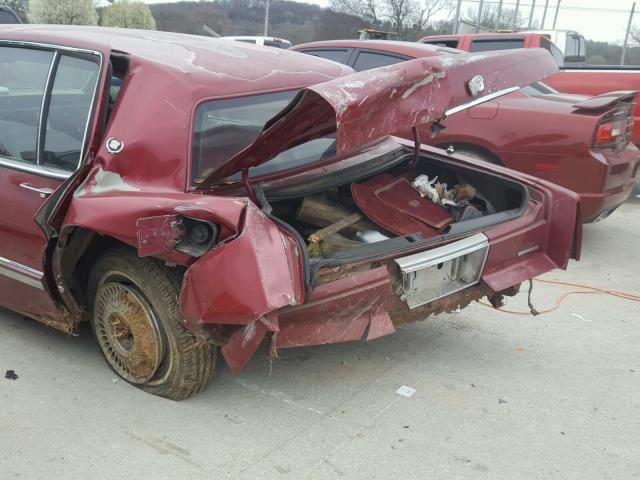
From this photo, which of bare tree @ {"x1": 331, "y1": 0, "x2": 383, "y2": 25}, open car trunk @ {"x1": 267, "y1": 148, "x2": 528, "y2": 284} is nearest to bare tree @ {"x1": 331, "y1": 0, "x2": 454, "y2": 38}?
bare tree @ {"x1": 331, "y1": 0, "x2": 383, "y2": 25}

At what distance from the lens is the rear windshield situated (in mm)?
2953

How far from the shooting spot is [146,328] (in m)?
2.99

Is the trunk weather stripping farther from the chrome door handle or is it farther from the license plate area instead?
the chrome door handle

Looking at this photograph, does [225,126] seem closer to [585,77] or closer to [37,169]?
[37,169]

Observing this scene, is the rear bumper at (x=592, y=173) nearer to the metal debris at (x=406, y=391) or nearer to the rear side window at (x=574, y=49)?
the metal debris at (x=406, y=391)

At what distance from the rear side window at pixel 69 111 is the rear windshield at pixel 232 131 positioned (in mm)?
583

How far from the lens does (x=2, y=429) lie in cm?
279

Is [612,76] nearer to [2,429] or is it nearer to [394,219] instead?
[394,219]

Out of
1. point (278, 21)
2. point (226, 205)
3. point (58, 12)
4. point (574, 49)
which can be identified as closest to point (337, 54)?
point (226, 205)

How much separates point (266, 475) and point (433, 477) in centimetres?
67

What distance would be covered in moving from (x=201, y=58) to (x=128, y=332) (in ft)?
4.62

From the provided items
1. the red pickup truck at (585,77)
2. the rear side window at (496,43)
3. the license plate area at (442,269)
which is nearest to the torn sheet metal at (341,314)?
the license plate area at (442,269)

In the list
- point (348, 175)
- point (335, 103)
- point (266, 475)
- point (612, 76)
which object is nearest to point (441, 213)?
point (348, 175)

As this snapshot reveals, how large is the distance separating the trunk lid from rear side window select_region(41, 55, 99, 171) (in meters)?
0.73
